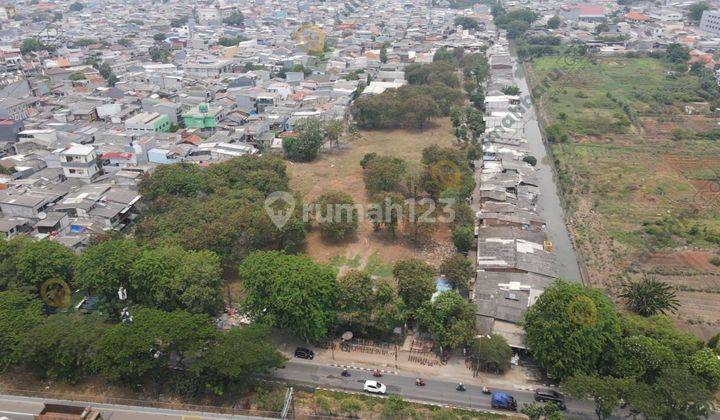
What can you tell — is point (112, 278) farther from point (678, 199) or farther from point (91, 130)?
point (678, 199)

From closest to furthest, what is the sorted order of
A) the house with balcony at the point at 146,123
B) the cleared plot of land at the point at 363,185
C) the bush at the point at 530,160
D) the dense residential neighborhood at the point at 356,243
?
1. the dense residential neighborhood at the point at 356,243
2. the cleared plot of land at the point at 363,185
3. the bush at the point at 530,160
4. the house with balcony at the point at 146,123

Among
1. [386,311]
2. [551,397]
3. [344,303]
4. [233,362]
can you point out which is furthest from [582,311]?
[233,362]

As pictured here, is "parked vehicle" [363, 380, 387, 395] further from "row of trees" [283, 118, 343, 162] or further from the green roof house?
the green roof house

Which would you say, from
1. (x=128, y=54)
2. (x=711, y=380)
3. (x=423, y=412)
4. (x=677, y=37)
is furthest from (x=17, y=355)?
(x=677, y=37)

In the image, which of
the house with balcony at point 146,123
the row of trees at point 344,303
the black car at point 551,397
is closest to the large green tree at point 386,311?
the row of trees at point 344,303

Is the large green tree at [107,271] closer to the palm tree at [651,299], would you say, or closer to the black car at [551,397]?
the black car at [551,397]
